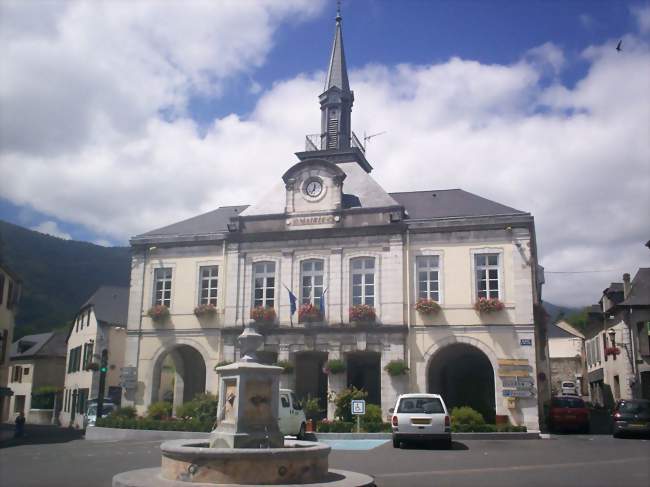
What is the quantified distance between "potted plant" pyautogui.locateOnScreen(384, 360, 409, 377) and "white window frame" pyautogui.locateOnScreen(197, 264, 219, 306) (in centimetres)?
866

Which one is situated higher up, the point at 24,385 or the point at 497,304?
the point at 497,304

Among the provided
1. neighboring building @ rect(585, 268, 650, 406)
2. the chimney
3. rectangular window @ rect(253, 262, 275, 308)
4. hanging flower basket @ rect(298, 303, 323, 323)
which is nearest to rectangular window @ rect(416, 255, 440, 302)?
hanging flower basket @ rect(298, 303, 323, 323)

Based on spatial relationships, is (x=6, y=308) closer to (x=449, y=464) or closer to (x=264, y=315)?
(x=264, y=315)

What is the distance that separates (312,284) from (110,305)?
20.1 m

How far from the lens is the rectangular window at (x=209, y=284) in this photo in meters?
30.0

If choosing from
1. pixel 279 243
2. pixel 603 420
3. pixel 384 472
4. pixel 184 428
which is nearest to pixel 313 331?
pixel 279 243

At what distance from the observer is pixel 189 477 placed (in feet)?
34.2

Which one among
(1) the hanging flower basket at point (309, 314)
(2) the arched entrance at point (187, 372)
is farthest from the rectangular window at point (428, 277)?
(2) the arched entrance at point (187, 372)

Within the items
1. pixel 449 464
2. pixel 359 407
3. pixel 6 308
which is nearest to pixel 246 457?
pixel 449 464

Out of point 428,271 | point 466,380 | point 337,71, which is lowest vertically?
point 466,380

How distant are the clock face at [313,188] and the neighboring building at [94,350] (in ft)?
56.1

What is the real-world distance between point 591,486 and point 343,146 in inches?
936

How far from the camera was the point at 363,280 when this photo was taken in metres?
27.8

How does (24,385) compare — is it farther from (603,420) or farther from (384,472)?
(384,472)
